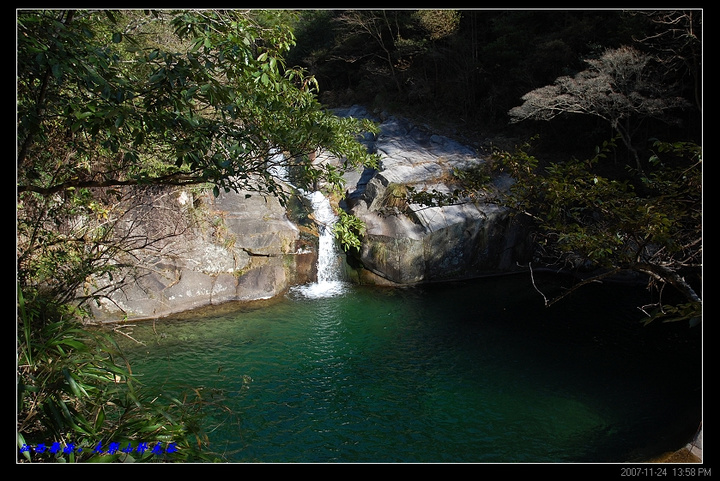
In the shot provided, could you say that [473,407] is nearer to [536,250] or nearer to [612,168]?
[536,250]

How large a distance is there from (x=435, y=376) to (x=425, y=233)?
5011 millimetres

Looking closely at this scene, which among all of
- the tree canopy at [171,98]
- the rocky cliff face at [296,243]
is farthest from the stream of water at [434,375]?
the tree canopy at [171,98]

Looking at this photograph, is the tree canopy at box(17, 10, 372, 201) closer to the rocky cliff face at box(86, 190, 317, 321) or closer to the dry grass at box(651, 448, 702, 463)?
the dry grass at box(651, 448, 702, 463)

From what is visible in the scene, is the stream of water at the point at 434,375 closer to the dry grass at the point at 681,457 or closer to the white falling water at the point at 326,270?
the white falling water at the point at 326,270

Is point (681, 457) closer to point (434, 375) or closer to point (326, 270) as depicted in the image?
point (434, 375)

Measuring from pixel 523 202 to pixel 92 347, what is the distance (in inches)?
159

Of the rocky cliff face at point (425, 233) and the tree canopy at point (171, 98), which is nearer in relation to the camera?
the tree canopy at point (171, 98)

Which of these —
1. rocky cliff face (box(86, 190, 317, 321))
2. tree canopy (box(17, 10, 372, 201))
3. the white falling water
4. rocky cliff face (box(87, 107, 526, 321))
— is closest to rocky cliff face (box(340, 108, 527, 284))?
rocky cliff face (box(87, 107, 526, 321))

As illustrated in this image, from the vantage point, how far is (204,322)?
950cm

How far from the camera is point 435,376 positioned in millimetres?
7609

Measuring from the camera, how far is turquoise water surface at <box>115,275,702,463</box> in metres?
5.85

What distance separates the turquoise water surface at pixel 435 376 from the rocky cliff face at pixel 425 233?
Answer: 112cm

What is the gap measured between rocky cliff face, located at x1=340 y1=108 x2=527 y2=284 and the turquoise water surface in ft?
3.69

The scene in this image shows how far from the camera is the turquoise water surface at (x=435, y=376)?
585cm
